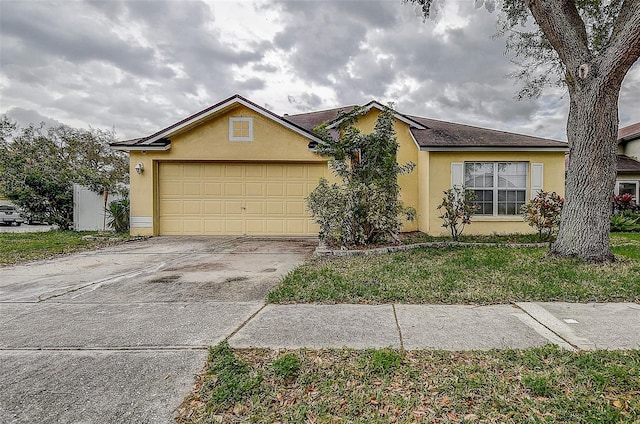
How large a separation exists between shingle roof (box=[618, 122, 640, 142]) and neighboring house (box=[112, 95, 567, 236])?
10726 millimetres

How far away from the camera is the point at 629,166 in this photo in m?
15.7

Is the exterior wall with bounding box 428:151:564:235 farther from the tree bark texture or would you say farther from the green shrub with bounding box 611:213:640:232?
the tree bark texture

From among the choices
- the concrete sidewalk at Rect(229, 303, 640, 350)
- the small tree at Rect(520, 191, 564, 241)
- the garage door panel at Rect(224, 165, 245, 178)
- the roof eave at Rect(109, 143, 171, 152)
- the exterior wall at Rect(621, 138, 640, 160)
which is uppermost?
the exterior wall at Rect(621, 138, 640, 160)

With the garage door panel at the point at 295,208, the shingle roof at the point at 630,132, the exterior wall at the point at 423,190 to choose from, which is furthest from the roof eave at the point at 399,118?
the shingle roof at the point at 630,132

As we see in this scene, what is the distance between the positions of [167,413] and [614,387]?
10.1ft

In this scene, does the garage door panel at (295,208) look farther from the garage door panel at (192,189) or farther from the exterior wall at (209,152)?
the garage door panel at (192,189)

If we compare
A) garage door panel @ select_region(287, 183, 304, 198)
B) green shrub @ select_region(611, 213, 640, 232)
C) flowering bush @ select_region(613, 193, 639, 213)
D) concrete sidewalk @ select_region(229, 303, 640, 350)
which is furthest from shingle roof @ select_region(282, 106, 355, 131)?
flowering bush @ select_region(613, 193, 639, 213)

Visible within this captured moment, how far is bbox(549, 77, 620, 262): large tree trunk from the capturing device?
6.39 meters

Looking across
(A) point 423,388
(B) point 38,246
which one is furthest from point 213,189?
(A) point 423,388

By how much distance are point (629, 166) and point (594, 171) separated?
1308 cm

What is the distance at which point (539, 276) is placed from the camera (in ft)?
17.8

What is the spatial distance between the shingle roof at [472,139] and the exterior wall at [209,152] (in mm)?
3725

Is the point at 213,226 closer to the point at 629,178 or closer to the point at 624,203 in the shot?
the point at 624,203

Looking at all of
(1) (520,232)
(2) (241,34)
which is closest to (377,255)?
(1) (520,232)
